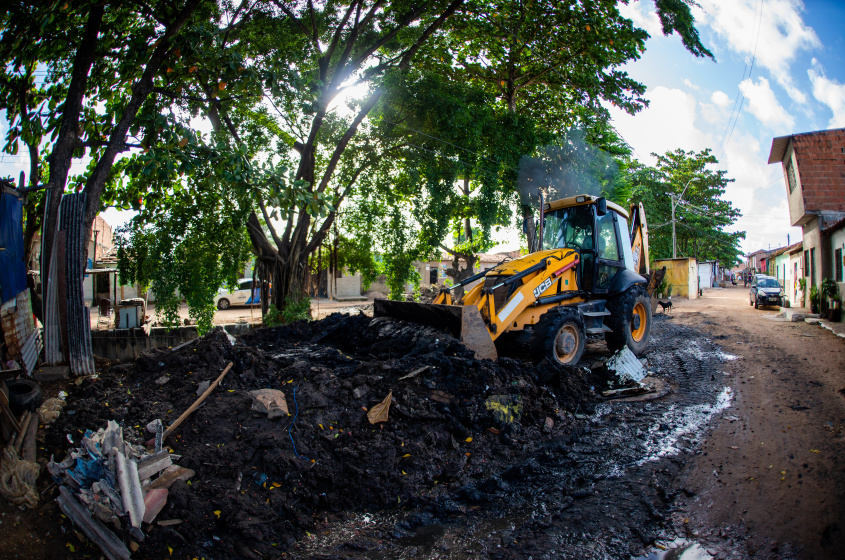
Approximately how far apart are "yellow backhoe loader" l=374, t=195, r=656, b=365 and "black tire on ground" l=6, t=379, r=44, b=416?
468 centimetres

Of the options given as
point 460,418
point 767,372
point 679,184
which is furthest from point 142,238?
point 679,184

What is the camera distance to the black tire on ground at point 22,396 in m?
4.55

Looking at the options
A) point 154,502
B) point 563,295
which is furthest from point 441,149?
point 154,502

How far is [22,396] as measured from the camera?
4633mm

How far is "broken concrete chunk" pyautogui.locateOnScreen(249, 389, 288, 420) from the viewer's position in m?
4.81

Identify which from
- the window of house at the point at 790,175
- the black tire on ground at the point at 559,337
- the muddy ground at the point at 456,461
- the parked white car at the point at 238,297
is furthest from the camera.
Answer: the parked white car at the point at 238,297

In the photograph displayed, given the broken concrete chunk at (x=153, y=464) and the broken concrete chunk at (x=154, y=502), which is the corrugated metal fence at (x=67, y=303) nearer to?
the broken concrete chunk at (x=153, y=464)

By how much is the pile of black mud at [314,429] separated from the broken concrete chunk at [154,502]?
57 millimetres

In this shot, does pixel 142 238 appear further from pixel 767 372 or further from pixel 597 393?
pixel 767 372

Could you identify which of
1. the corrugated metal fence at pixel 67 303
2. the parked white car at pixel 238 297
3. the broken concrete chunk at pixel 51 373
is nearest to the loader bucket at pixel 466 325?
the corrugated metal fence at pixel 67 303

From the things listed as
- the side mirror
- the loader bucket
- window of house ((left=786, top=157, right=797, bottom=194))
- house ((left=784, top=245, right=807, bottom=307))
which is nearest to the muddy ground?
the loader bucket

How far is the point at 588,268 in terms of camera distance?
8.66m

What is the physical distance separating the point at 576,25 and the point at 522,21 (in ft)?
6.03

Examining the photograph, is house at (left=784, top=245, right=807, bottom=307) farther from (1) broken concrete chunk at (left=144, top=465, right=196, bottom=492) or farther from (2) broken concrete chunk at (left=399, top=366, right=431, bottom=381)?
(1) broken concrete chunk at (left=144, top=465, right=196, bottom=492)
